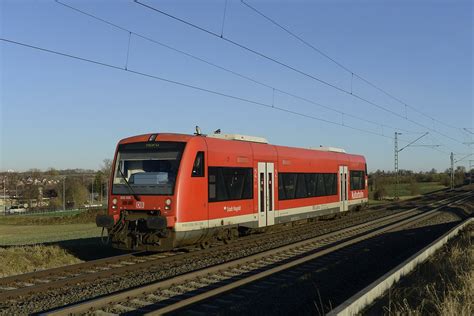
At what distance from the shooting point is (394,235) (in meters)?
18.5

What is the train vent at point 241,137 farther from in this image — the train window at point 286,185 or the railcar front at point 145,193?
the railcar front at point 145,193

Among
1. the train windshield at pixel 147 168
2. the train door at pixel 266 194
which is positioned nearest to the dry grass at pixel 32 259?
the train windshield at pixel 147 168

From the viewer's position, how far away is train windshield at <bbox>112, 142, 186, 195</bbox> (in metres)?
12.8

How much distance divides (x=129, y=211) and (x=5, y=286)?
4.21 m

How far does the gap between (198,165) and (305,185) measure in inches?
338

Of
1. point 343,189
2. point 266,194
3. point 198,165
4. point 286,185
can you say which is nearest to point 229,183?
point 198,165

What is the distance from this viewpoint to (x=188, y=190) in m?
12.8

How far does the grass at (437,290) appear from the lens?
21.3ft

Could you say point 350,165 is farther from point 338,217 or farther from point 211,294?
point 211,294

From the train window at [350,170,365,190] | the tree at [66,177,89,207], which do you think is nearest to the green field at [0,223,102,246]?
the train window at [350,170,365,190]

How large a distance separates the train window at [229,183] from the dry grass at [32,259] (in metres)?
4.22

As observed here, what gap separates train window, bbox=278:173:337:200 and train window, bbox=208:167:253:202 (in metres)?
2.75

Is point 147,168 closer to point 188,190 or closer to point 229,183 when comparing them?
point 188,190

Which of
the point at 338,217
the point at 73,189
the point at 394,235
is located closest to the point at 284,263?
the point at 394,235
